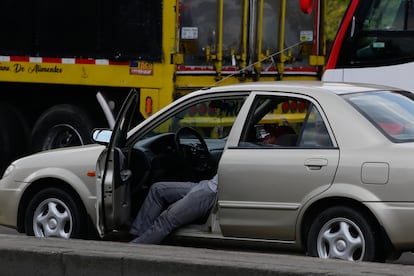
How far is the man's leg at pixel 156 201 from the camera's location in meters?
7.83

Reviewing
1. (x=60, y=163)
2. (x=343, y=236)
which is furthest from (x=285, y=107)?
(x=60, y=163)

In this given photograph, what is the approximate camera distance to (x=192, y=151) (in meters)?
8.38

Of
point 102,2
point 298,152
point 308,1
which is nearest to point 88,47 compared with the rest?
point 102,2

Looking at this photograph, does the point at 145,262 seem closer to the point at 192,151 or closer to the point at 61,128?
the point at 192,151

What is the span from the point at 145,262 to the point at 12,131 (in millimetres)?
7854

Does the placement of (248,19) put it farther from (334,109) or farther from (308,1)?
(334,109)

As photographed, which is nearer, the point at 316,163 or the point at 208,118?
the point at 316,163

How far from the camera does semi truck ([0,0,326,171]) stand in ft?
40.4

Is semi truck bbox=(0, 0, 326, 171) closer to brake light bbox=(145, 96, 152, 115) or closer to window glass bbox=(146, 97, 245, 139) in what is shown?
brake light bbox=(145, 96, 152, 115)

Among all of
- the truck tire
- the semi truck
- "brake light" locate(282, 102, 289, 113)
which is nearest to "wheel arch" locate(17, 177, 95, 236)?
"brake light" locate(282, 102, 289, 113)

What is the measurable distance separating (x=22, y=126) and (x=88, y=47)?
1781 mm

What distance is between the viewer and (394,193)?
6738mm

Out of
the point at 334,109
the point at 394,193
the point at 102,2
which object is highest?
the point at 102,2

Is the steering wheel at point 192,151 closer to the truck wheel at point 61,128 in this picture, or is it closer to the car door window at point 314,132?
the car door window at point 314,132
